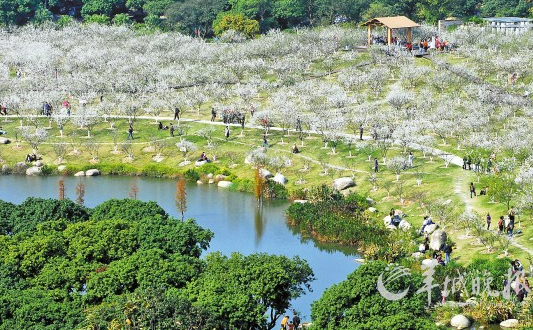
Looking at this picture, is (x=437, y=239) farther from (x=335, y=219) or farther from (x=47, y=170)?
(x=47, y=170)


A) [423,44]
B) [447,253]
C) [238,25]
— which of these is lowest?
[447,253]

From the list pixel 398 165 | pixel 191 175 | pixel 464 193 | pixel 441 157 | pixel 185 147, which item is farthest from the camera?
pixel 185 147

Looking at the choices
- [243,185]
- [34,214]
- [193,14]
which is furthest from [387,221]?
[193,14]

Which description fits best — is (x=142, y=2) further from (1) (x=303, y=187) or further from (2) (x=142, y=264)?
(2) (x=142, y=264)

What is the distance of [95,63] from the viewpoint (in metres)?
158

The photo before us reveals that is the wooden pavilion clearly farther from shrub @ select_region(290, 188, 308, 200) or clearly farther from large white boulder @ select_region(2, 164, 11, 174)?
large white boulder @ select_region(2, 164, 11, 174)

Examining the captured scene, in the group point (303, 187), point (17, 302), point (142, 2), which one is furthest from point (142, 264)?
point (142, 2)

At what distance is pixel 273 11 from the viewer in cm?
18412

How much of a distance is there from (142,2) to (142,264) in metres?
133

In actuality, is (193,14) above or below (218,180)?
above

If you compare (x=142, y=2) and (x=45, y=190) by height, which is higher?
(x=142, y=2)

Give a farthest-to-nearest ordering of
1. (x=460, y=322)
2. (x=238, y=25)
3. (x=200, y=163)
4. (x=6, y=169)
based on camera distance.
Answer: (x=238, y=25) → (x=6, y=169) → (x=200, y=163) → (x=460, y=322)

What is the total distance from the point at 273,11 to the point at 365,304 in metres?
128

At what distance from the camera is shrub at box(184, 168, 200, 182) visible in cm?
11412
